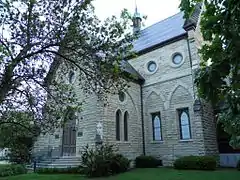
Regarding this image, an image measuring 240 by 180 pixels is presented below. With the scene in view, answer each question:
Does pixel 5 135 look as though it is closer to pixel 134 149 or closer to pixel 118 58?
pixel 118 58

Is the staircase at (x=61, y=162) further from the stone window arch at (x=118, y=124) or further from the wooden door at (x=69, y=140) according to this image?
the stone window arch at (x=118, y=124)

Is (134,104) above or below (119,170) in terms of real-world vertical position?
above

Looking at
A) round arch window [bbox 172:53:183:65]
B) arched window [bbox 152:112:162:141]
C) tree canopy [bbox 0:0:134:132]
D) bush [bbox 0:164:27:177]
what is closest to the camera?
tree canopy [bbox 0:0:134:132]

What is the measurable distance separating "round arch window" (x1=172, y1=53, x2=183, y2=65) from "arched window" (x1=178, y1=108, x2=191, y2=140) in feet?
12.1

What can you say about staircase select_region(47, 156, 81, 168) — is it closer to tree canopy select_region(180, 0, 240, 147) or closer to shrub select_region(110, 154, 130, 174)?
shrub select_region(110, 154, 130, 174)

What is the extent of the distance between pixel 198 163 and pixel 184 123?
12.2 ft

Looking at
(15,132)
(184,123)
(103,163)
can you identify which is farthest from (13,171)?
(184,123)

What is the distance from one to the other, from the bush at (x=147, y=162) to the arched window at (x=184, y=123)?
8.09 feet

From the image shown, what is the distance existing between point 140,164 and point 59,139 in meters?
6.32

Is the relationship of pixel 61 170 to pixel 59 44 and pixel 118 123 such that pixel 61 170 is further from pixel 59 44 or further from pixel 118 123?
pixel 59 44

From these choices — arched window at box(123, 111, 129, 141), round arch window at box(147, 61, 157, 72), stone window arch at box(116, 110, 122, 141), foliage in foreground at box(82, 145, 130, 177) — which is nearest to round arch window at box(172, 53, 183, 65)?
round arch window at box(147, 61, 157, 72)

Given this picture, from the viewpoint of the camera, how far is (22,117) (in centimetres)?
1050

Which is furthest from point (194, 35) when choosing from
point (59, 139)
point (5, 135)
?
point (5, 135)

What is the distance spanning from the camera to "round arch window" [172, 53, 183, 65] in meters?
18.2
